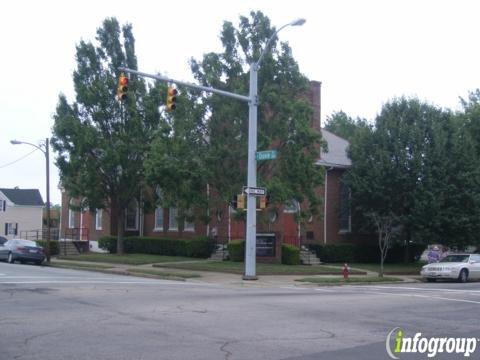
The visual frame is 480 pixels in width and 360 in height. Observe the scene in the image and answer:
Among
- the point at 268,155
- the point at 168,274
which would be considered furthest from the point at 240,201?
the point at 168,274

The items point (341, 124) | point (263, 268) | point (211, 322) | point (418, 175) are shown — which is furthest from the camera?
point (341, 124)

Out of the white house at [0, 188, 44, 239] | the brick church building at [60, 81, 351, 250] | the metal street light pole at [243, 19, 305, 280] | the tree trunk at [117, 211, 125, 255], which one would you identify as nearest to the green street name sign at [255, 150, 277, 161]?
the metal street light pole at [243, 19, 305, 280]

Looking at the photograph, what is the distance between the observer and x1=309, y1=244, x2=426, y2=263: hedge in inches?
1426

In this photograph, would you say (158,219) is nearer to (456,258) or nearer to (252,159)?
(252,159)

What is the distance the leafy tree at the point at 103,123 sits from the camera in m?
37.1

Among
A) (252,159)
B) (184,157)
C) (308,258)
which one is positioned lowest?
(308,258)

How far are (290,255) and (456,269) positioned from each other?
830 centimetres

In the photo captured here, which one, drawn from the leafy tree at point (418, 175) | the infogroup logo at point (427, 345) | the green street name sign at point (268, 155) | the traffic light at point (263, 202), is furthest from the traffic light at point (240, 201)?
the infogroup logo at point (427, 345)

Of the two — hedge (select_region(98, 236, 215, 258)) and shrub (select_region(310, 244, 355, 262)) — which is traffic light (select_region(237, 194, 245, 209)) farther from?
hedge (select_region(98, 236, 215, 258))

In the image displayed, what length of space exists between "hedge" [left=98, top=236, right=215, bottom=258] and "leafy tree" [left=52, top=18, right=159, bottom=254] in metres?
4.24

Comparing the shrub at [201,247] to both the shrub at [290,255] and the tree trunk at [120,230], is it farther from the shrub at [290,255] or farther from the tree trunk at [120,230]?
the shrub at [290,255]

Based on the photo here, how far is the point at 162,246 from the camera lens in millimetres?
40812

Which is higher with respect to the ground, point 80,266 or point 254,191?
point 254,191

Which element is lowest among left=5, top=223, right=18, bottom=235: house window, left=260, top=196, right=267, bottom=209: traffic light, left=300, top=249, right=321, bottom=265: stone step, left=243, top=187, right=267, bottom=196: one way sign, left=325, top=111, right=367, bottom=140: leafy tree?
left=300, top=249, right=321, bottom=265: stone step
